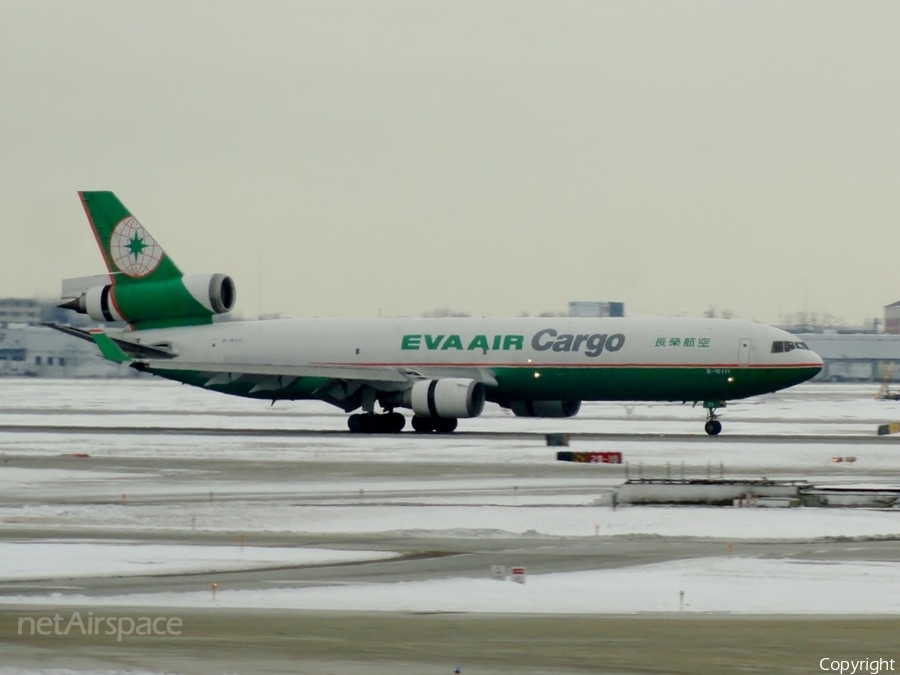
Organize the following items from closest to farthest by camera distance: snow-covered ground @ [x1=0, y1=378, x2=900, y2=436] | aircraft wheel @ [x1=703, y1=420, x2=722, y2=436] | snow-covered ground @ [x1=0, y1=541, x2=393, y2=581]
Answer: snow-covered ground @ [x1=0, y1=541, x2=393, y2=581] < aircraft wheel @ [x1=703, y1=420, x2=722, y2=436] < snow-covered ground @ [x1=0, y1=378, x2=900, y2=436]

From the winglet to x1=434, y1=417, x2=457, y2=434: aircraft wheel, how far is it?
40.5 feet

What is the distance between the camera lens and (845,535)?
837 inches

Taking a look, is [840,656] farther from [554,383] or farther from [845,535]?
[554,383]

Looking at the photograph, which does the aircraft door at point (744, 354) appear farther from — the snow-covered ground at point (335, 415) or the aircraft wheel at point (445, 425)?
the aircraft wheel at point (445, 425)

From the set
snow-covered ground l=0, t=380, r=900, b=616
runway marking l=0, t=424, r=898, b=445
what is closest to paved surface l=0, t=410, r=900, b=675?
snow-covered ground l=0, t=380, r=900, b=616

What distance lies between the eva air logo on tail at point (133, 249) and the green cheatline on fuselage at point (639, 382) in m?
8.93

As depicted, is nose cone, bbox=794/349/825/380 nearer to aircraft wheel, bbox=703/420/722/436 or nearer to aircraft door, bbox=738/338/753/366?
aircraft door, bbox=738/338/753/366

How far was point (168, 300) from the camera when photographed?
54594 mm

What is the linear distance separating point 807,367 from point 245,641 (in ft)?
126

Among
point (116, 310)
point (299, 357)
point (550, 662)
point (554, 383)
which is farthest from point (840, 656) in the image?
point (116, 310)

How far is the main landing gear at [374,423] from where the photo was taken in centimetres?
5006

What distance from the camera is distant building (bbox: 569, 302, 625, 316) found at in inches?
6105

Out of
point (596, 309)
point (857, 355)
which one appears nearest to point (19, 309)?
point (596, 309)

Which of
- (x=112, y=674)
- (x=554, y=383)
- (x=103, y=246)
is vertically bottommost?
(x=112, y=674)
